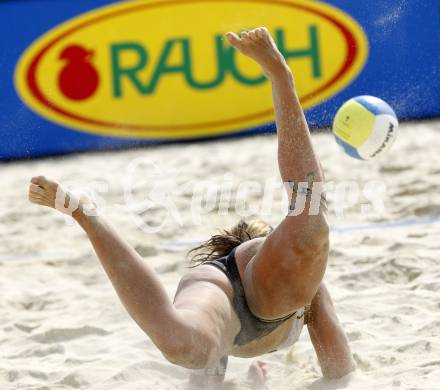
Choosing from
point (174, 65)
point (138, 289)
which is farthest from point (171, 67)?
point (138, 289)

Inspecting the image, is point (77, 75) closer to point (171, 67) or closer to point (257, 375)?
point (171, 67)

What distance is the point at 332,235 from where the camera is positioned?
378cm

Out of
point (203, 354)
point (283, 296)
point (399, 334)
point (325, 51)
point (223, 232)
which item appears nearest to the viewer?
point (203, 354)

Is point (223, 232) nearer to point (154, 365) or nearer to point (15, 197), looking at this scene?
point (154, 365)

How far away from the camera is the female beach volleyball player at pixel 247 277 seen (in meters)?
1.82

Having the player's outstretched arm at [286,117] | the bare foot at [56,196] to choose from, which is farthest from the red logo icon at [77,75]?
the bare foot at [56,196]

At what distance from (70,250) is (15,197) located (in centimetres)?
117

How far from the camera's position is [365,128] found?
2939 millimetres

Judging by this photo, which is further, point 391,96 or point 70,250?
point 391,96

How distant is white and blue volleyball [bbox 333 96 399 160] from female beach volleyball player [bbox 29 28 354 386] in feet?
2.80

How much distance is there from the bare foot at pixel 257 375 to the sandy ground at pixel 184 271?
3cm

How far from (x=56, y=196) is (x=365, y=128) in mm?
1437

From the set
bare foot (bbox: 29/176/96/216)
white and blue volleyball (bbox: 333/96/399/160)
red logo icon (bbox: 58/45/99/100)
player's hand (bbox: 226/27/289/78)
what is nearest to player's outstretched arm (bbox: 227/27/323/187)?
player's hand (bbox: 226/27/289/78)

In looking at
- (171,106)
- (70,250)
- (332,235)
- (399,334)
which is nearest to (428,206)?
(332,235)
